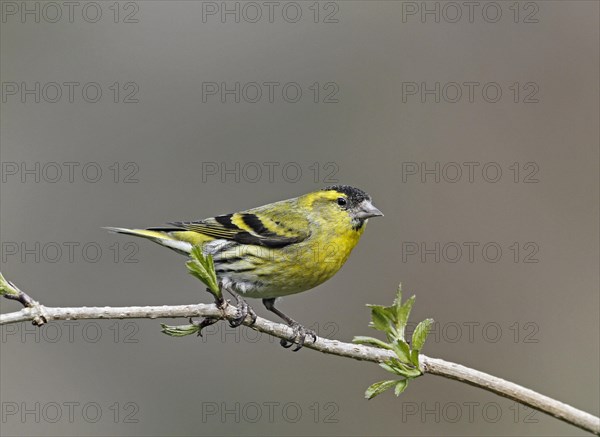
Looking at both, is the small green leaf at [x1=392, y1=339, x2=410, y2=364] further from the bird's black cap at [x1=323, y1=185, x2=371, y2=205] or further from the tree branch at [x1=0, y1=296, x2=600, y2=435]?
the bird's black cap at [x1=323, y1=185, x2=371, y2=205]

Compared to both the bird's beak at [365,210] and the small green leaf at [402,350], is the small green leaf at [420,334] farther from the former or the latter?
the bird's beak at [365,210]

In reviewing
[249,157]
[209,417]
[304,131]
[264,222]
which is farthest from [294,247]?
[304,131]

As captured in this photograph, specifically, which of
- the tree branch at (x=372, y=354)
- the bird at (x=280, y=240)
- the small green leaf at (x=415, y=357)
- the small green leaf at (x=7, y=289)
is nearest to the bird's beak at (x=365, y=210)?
the bird at (x=280, y=240)

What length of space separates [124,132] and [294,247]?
358cm

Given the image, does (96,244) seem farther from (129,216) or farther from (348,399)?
(348,399)

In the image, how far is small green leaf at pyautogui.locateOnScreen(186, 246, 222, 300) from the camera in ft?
9.24

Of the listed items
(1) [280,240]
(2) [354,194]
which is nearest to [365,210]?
(2) [354,194]

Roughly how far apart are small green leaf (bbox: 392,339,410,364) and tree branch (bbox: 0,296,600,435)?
6 cm

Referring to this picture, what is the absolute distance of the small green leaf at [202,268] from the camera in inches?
111

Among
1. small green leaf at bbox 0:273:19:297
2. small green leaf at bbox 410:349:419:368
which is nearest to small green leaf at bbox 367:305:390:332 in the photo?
small green leaf at bbox 410:349:419:368

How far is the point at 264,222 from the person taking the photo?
19.9ft

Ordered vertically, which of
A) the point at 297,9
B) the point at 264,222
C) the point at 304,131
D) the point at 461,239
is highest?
the point at 297,9

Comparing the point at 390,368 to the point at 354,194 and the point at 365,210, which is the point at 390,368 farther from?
the point at 354,194

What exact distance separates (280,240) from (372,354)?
9.36 ft
